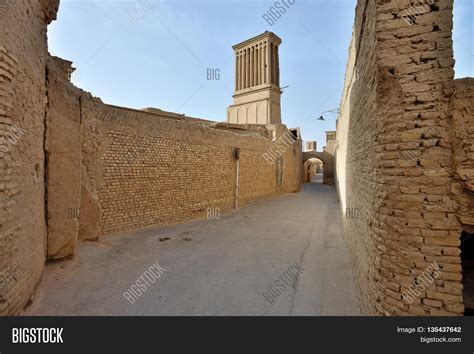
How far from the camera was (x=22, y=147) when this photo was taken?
11.1 feet

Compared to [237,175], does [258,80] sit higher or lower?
higher

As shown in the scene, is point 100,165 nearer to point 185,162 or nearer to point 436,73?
point 185,162

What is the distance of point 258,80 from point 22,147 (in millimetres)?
28003

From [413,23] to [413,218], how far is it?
2.20 m

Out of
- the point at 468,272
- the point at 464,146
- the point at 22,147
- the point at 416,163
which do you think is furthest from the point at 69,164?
the point at 468,272

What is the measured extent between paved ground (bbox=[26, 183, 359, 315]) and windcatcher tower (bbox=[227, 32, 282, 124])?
22.2 meters

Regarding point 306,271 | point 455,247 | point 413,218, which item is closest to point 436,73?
point 413,218

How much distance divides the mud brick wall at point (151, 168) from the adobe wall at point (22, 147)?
76.9 inches

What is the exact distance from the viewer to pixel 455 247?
93.4 inches

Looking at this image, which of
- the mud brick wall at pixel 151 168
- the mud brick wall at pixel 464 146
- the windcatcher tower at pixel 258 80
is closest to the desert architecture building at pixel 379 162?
the mud brick wall at pixel 464 146

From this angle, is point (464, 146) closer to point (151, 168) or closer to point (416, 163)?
point (416, 163)

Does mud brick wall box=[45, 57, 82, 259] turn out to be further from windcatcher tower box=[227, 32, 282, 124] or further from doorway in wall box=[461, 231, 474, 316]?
windcatcher tower box=[227, 32, 282, 124]

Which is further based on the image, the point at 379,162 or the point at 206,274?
the point at 206,274

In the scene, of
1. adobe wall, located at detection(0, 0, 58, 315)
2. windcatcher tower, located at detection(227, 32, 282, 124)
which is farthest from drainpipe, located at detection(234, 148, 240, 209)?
windcatcher tower, located at detection(227, 32, 282, 124)
